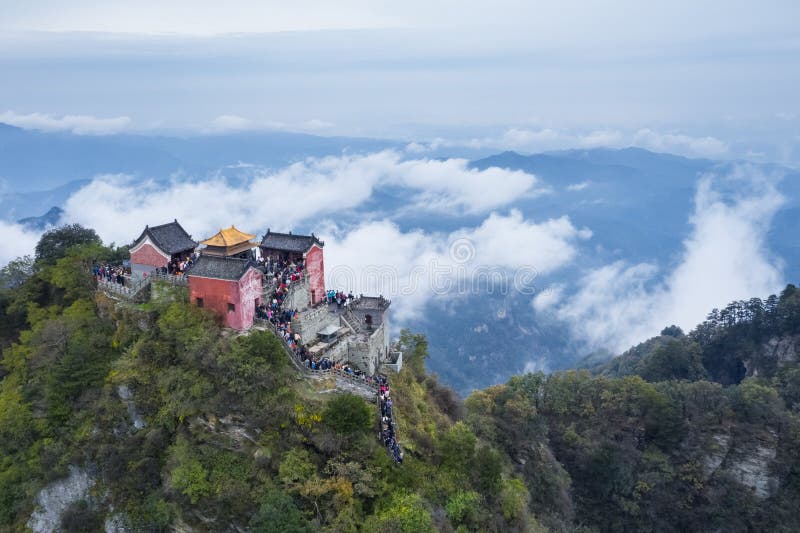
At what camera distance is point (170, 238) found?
40.0 metres

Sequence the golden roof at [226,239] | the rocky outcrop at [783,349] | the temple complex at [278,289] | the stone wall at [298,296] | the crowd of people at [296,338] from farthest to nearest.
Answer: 1. the rocky outcrop at [783,349]
2. the golden roof at [226,239]
3. the stone wall at [298,296]
4. the temple complex at [278,289]
5. the crowd of people at [296,338]

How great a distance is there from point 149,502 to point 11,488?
38.3 feet

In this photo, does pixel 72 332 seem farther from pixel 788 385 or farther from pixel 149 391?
pixel 788 385

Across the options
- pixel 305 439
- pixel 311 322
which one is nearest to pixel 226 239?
pixel 311 322

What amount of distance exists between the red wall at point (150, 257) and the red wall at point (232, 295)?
5.30 meters

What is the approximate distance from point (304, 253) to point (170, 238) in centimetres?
977

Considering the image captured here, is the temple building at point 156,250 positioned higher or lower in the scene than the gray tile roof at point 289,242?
lower

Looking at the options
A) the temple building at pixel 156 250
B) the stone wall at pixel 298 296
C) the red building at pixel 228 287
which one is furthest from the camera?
the temple building at pixel 156 250

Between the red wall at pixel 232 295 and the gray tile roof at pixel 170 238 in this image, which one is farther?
the gray tile roof at pixel 170 238

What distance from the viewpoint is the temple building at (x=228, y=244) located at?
38.8 m

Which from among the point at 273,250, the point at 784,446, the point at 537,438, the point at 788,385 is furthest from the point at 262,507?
the point at 788,385

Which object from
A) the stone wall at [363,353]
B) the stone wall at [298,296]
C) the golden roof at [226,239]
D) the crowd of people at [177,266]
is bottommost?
the stone wall at [363,353]

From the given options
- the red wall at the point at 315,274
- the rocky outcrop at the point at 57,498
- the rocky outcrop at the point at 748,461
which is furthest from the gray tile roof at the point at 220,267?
the rocky outcrop at the point at 748,461

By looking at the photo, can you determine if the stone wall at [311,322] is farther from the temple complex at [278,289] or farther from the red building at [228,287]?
the red building at [228,287]
